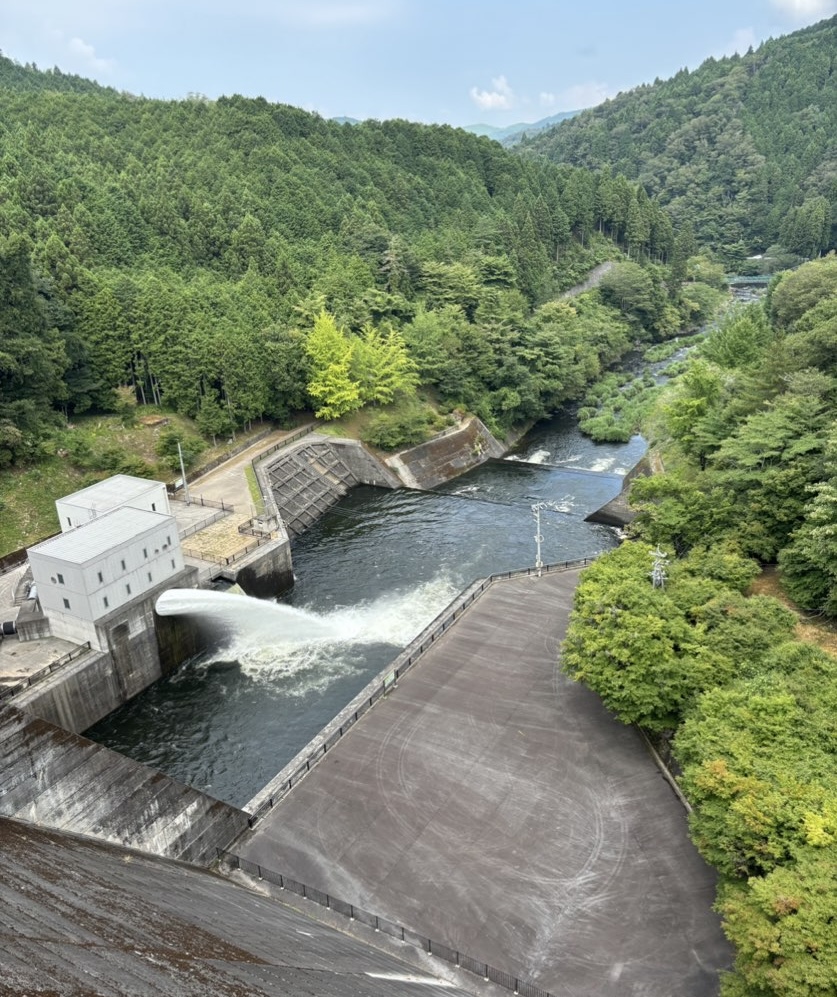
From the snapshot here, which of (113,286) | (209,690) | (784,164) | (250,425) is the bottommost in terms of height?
(209,690)

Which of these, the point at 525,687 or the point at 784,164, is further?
the point at 784,164

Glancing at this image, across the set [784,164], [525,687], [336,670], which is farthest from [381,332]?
[784,164]

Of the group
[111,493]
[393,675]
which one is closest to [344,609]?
[393,675]

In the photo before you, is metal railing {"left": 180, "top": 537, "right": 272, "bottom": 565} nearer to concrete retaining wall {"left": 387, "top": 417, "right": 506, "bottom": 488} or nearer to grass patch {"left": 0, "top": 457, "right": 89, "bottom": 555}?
grass patch {"left": 0, "top": 457, "right": 89, "bottom": 555}

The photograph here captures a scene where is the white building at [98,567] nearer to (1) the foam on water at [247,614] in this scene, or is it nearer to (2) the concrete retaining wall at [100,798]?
(1) the foam on water at [247,614]

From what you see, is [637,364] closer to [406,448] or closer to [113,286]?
[406,448]

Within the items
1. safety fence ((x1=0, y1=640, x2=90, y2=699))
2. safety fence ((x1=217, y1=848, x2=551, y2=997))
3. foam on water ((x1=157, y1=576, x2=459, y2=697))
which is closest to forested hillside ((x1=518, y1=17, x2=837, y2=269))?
foam on water ((x1=157, y1=576, x2=459, y2=697))

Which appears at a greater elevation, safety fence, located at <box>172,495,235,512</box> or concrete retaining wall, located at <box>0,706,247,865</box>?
safety fence, located at <box>172,495,235,512</box>
